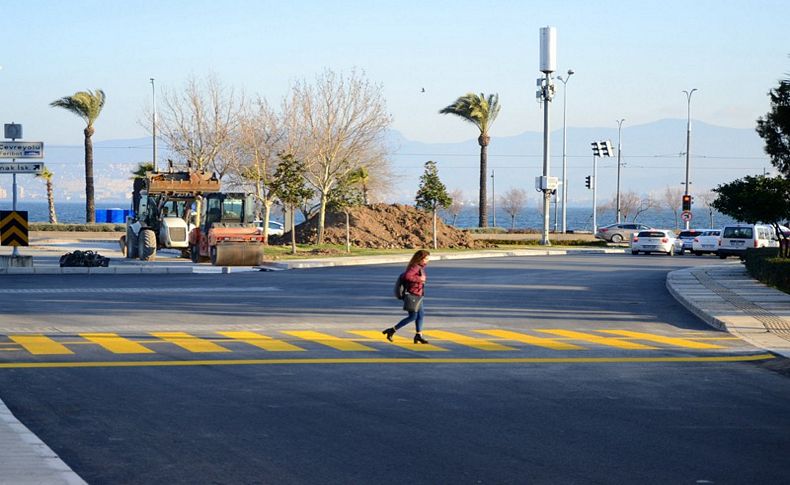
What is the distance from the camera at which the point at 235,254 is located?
3616 cm

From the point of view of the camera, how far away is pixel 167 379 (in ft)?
43.4

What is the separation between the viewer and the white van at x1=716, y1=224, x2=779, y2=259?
51719 millimetres

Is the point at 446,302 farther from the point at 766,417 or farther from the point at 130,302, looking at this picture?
the point at 766,417

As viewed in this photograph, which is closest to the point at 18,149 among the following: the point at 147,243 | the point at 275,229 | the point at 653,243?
the point at 147,243

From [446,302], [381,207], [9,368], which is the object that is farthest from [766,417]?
[381,207]

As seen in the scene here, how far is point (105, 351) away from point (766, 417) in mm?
8881

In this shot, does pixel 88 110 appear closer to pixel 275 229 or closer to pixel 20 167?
pixel 275 229

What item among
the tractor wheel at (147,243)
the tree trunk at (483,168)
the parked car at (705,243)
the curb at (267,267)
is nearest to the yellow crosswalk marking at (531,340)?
the curb at (267,267)

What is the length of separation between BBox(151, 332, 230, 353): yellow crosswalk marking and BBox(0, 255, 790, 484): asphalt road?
0.14 ft

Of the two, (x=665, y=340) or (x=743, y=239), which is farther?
(x=743, y=239)

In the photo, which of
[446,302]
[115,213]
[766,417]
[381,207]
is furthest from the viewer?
[115,213]

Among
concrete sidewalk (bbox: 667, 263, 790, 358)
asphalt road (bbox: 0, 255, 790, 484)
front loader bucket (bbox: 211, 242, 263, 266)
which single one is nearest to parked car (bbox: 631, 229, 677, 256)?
concrete sidewalk (bbox: 667, 263, 790, 358)

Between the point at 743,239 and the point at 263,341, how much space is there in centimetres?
3894

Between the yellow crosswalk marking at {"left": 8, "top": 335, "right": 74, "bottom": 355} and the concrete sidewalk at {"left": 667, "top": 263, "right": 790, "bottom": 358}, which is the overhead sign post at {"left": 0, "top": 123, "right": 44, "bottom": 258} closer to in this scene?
the yellow crosswalk marking at {"left": 8, "top": 335, "right": 74, "bottom": 355}
